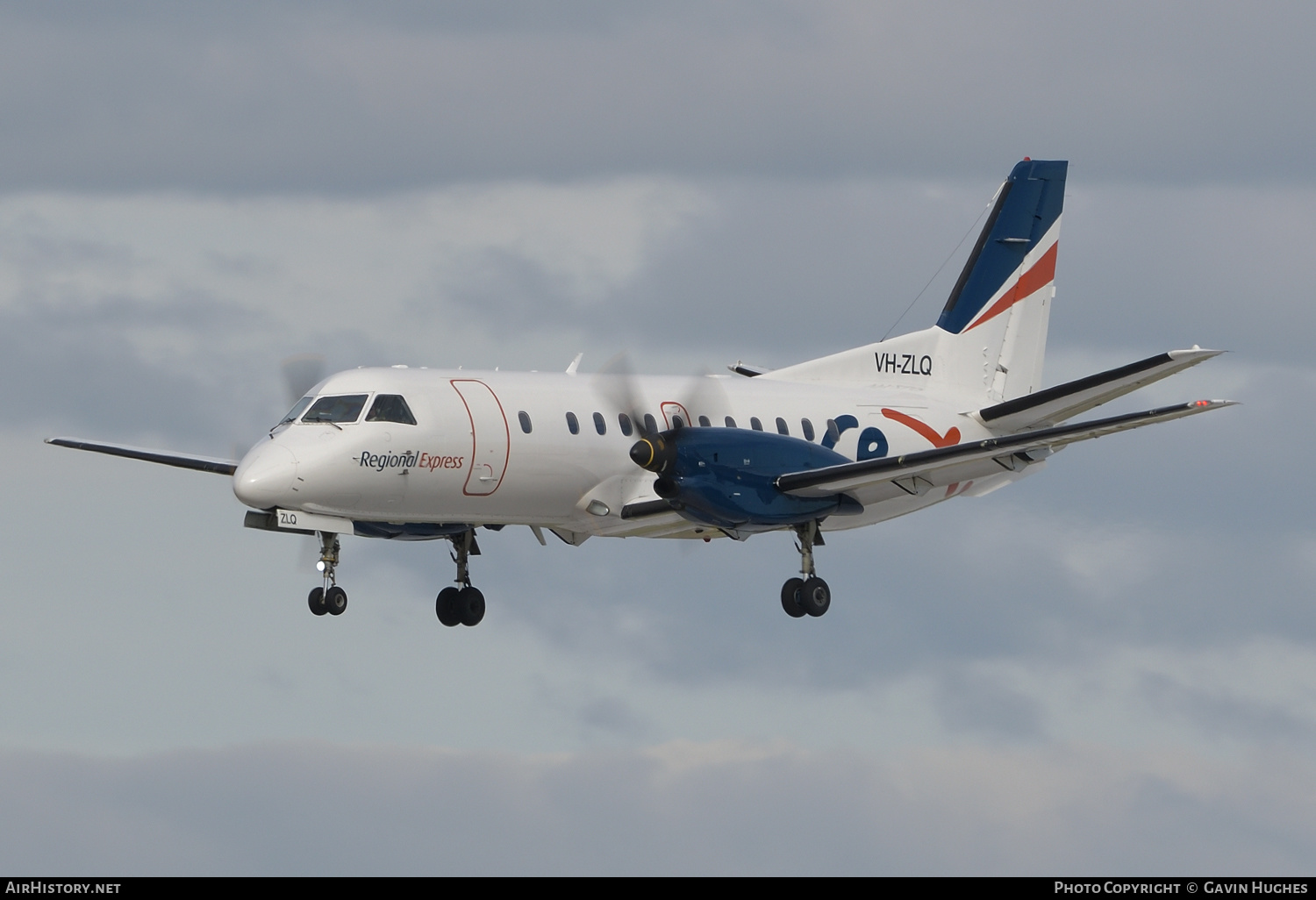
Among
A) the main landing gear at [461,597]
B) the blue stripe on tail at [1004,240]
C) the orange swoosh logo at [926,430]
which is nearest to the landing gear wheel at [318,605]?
the main landing gear at [461,597]

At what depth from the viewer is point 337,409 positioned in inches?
946

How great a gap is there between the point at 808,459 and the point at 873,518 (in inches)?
114

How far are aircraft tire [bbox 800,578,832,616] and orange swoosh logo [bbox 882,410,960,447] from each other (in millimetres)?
4014

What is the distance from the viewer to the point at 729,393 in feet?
90.1

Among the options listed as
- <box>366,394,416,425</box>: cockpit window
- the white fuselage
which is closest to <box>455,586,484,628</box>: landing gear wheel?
the white fuselage

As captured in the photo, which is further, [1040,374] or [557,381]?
[1040,374]

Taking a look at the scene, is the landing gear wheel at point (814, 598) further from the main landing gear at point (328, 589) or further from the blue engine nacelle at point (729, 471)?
the main landing gear at point (328, 589)

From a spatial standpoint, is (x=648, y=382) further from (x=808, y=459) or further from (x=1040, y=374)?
(x=1040, y=374)

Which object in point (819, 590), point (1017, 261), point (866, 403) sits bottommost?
point (819, 590)

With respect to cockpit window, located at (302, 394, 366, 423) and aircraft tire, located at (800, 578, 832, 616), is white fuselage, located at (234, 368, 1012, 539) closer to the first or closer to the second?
cockpit window, located at (302, 394, 366, 423)

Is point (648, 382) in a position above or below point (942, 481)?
above

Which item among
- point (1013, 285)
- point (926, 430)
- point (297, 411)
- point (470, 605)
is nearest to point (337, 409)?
point (297, 411)

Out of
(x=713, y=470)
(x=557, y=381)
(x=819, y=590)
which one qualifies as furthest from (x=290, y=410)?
(x=819, y=590)

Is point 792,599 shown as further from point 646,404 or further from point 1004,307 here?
point 1004,307
